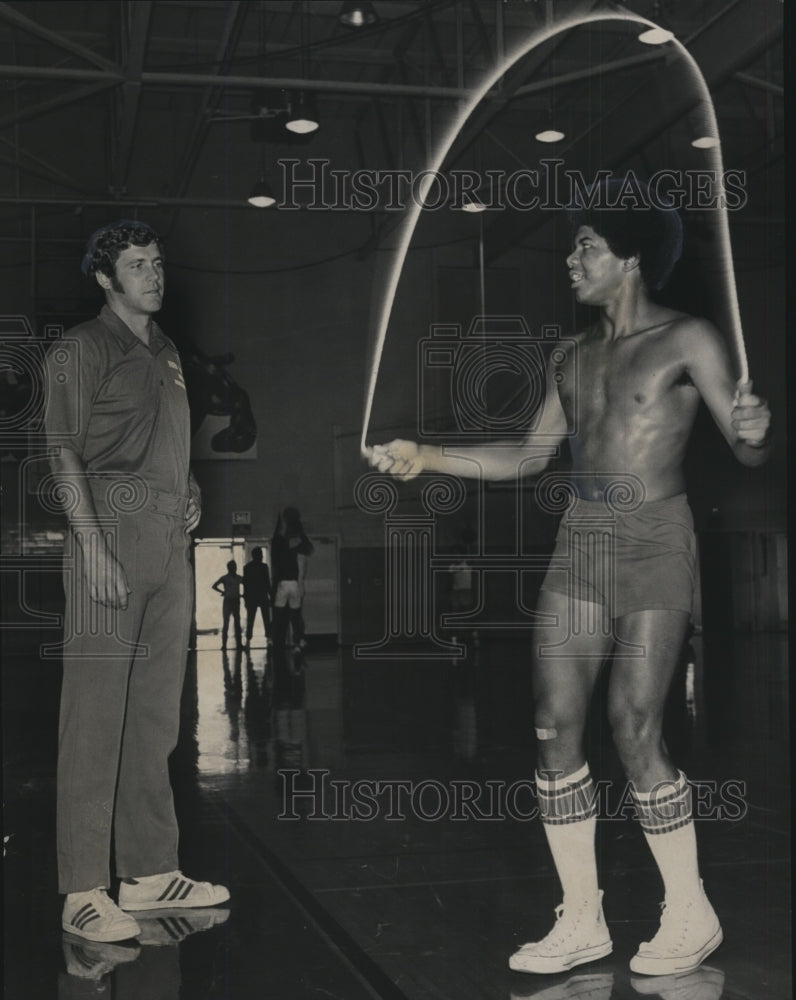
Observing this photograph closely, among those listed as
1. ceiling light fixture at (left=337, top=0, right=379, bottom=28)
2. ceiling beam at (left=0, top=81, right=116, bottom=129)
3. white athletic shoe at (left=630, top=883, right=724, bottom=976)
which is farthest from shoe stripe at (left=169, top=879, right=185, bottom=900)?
ceiling beam at (left=0, top=81, right=116, bottom=129)

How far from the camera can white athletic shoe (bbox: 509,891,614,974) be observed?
2588 mm

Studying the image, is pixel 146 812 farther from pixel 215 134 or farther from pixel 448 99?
pixel 215 134

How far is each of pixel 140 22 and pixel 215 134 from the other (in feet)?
12.8

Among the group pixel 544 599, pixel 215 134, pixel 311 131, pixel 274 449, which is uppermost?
pixel 215 134

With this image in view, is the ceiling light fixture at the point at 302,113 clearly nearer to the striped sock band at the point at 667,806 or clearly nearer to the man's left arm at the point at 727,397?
the man's left arm at the point at 727,397

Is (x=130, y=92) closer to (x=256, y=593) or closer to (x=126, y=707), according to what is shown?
(x=256, y=593)

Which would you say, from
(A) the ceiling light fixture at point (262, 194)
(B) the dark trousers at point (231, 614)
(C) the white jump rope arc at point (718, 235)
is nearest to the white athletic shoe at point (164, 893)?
(C) the white jump rope arc at point (718, 235)

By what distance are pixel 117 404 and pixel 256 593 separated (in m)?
10.4

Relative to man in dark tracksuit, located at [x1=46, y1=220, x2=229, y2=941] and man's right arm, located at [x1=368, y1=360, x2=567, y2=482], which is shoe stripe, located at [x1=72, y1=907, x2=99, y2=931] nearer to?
man in dark tracksuit, located at [x1=46, y1=220, x2=229, y2=941]

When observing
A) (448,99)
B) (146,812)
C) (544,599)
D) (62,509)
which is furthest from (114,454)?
(448,99)

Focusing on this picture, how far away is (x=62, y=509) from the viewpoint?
2.89m

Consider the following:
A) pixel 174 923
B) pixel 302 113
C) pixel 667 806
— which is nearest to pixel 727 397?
pixel 667 806

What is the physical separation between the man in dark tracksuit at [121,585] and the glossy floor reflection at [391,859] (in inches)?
5.9

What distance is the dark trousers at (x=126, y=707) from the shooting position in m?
2.91
